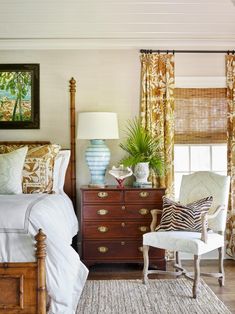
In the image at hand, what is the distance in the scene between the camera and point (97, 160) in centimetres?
493

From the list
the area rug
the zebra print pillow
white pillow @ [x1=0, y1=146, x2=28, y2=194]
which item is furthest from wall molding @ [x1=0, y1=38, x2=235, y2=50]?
the area rug

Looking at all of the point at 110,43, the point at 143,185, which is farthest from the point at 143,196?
the point at 110,43

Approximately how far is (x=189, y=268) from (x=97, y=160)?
Answer: 157cm

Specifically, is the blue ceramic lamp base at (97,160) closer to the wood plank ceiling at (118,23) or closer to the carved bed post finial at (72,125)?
the carved bed post finial at (72,125)

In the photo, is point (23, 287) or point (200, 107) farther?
point (200, 107)

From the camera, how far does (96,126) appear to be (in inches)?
189

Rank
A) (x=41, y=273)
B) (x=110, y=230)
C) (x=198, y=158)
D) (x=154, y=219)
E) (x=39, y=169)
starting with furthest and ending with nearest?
(x=198, y=158)
(x=110, y=230)
(x=39, y=169)
(x=154, y=219)
(x=41, y=273)

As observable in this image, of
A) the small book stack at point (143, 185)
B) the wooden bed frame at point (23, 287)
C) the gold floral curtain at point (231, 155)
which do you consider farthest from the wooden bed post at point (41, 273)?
the gold floral curtain at point (231, 155)

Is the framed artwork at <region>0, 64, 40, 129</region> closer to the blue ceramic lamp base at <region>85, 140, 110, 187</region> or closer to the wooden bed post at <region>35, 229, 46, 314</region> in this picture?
the blue ceramic lamp base at <region>85, 140, 110, 187</region>

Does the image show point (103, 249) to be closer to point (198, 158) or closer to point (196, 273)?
point (196, 273)

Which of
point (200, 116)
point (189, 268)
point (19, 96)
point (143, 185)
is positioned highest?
point (19, 96)

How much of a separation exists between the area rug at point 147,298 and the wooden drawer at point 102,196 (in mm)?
841

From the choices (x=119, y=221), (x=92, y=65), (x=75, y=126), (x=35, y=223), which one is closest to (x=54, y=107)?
(x=75, y=126)

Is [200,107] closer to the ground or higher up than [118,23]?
closer to the ground
